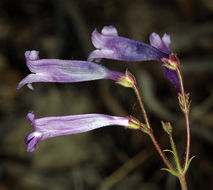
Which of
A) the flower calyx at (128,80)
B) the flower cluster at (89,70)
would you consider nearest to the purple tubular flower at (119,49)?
the flower cluster at (89,70)

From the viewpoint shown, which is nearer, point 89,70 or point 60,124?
point 60,124

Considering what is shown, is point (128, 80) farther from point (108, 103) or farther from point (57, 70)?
point (108, 103)

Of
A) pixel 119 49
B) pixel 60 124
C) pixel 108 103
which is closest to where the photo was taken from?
pixel 60 124

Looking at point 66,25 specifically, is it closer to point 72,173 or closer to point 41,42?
point 41,42

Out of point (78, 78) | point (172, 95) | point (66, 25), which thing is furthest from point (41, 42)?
point (78, 78)

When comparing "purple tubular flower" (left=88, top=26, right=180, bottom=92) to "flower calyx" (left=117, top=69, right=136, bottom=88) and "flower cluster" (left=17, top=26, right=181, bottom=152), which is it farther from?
"flower calyx" (left=117, top=69, right=136, bottom=88)

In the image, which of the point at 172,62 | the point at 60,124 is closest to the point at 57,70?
the point at 60,124

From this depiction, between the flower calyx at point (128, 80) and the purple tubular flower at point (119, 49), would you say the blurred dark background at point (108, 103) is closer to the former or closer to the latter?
the flower calyx at point (128, 80)

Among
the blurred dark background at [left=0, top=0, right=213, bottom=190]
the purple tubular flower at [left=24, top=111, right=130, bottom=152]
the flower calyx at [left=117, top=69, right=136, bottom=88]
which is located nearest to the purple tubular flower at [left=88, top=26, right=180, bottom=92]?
the flower calyx at [left=117, top=69, right=136, bottom=88]

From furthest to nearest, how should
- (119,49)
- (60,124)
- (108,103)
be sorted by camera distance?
(108,103) < (119,49) < (60,124)
